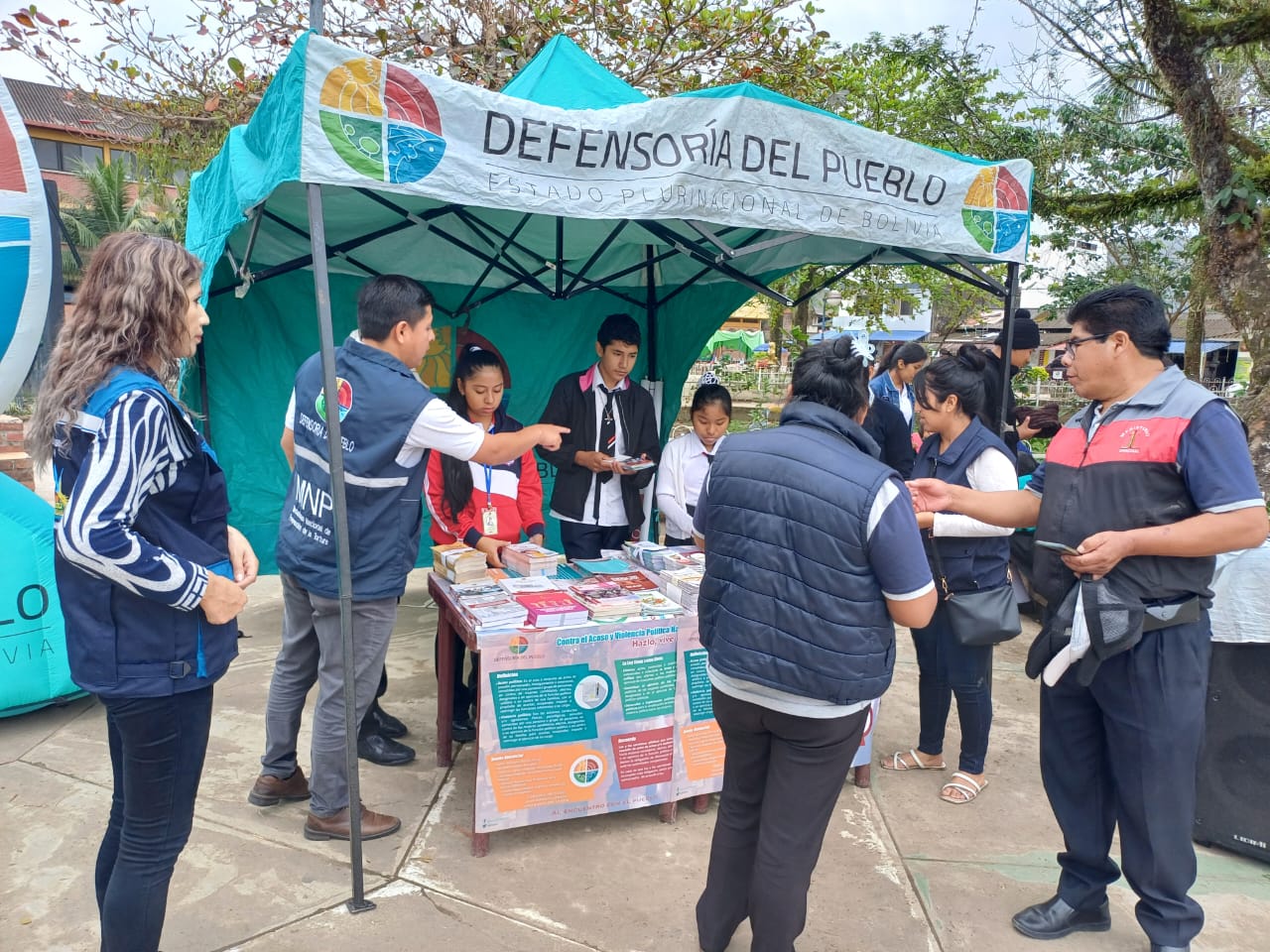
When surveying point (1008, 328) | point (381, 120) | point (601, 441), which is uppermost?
point (381, 120)

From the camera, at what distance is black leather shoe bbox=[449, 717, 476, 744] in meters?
3.64

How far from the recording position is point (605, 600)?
303cm

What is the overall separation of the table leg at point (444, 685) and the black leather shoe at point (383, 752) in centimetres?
14

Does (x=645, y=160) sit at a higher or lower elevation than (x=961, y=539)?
higher

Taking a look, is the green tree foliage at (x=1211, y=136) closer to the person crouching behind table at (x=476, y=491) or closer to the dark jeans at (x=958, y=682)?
the dark jeans at (x=958, y=682)

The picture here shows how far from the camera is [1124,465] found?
7.25ft

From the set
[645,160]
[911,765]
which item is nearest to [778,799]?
[911,765]

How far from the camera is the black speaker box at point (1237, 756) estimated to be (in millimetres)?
2859

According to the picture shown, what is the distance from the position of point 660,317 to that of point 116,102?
529cm

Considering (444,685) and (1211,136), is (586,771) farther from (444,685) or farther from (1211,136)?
(1211,136)

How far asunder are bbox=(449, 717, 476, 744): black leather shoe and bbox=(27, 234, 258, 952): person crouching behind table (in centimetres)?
177

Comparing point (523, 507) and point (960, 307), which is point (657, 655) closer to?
point (523, 507)

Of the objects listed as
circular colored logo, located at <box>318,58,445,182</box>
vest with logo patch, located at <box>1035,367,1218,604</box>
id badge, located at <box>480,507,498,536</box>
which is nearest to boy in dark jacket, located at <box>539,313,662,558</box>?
id badge, located at <box>480,507,498,536</box>

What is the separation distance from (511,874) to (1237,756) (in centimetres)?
256
